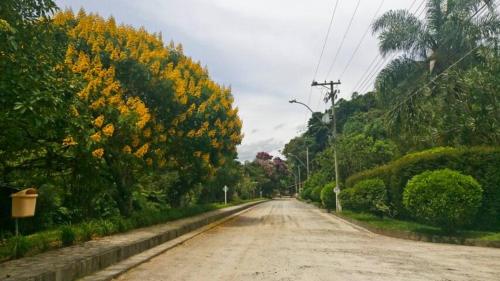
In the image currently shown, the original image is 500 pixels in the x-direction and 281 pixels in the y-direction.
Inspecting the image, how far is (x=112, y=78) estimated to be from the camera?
17.6 m

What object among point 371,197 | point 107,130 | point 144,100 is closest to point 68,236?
point 107,130

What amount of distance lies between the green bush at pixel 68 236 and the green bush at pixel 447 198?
1005cm

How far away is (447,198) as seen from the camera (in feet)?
47.0

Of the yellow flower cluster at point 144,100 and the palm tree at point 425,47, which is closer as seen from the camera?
the yellow flower cluster at point 144,100

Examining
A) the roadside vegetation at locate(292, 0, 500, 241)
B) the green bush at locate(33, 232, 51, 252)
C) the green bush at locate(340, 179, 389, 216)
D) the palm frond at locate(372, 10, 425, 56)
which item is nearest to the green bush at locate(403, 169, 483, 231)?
the roadside vegetation at locate(292, 0, 500, 241)

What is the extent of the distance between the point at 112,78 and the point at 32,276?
11398mm

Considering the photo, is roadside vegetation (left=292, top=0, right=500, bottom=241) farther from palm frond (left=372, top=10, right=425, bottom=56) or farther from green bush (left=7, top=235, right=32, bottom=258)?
green bush (left=7, top=235, right=32, bottom=258)

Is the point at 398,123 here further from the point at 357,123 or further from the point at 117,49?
the point at 357,123

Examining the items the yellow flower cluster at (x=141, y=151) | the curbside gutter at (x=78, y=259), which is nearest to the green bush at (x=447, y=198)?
the curbside gutter at (x=78, y=259)

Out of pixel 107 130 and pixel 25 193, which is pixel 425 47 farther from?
pixel 25 193

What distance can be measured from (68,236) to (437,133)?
63.3 ft

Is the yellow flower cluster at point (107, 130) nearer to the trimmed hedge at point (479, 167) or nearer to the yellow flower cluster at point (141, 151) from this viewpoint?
the yellow flower cluster at point (141, 151)

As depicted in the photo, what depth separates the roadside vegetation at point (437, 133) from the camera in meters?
15.0

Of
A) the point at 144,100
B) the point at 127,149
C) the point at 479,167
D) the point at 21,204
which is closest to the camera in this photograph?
the point at 21,204
